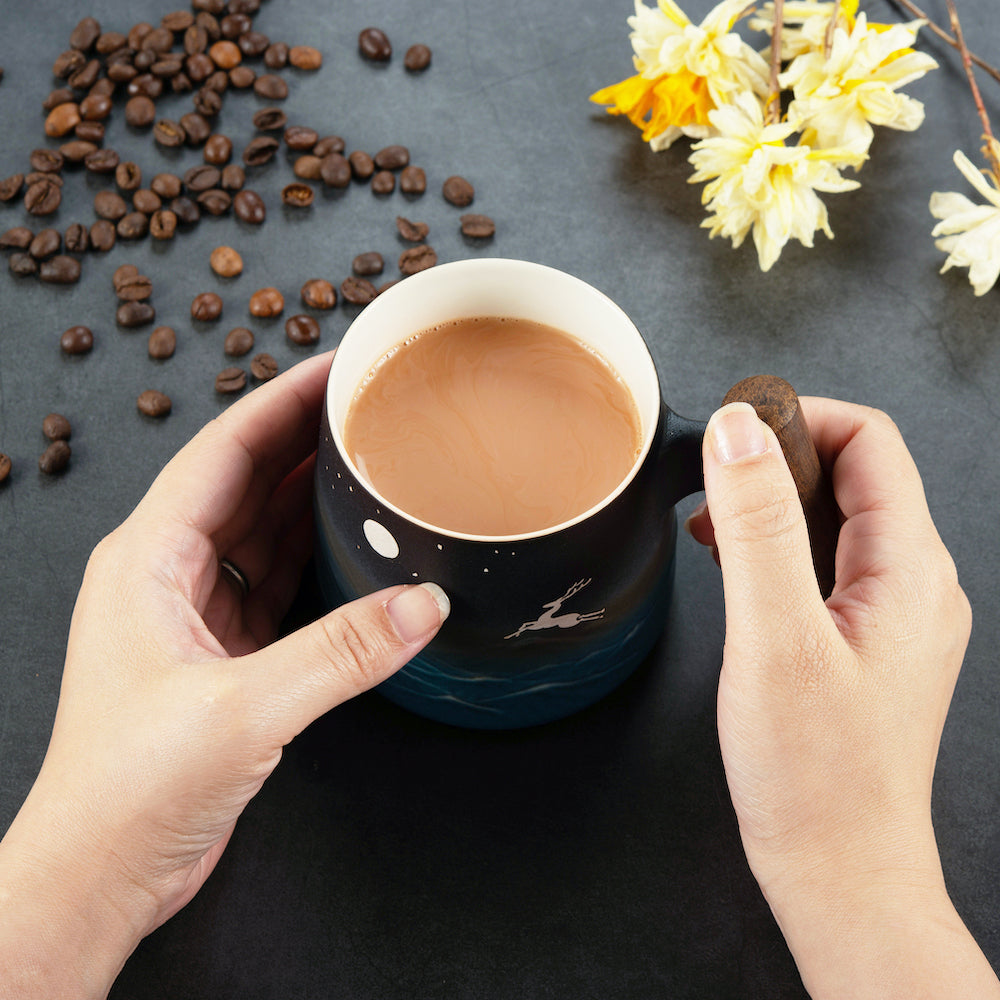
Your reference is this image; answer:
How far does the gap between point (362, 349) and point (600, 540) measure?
0.94ft

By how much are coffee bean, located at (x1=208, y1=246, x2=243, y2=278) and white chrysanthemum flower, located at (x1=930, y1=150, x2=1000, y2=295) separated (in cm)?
95

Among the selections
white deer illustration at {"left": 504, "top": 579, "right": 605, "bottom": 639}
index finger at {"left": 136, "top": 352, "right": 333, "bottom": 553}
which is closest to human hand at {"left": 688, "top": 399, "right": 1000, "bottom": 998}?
white deer illustration at {"left": 504, "top": 579, "right": 605, "bottom": 639}

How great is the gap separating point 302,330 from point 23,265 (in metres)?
0.41

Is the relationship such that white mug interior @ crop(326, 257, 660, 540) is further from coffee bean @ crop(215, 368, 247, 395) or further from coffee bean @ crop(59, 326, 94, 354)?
coffee bean @ crop(59, 326, 94, 354)

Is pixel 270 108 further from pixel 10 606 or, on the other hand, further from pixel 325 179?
pixel 10 606

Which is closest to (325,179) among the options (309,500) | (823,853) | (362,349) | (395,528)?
(309,500)

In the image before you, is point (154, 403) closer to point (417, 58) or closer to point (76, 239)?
point (76, 239)

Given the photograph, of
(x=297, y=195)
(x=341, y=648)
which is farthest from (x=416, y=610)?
(x=297, y=195)

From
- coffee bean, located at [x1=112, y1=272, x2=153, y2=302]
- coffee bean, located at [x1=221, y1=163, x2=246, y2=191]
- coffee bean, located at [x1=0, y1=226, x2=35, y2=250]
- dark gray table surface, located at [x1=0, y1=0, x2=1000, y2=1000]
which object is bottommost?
dark gray table surface, located at [x1=0, y1=0, x2=1000, y2=1000]

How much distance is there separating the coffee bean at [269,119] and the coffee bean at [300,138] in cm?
3

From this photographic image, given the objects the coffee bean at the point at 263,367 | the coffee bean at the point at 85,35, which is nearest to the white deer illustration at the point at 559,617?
the coffee bean at the point at 263,367

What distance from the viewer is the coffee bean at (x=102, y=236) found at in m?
1.43

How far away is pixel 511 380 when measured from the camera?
1.01m

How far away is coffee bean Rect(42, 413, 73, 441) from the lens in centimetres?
131
